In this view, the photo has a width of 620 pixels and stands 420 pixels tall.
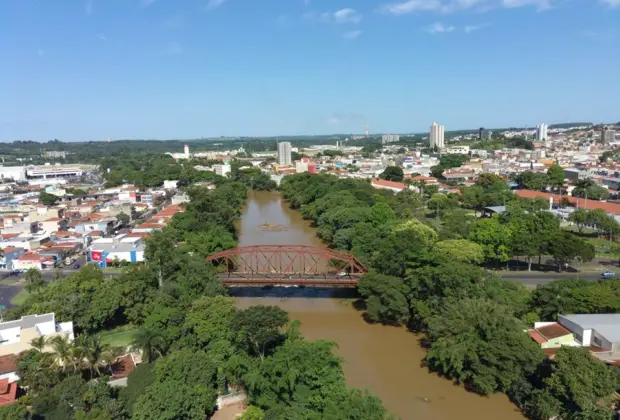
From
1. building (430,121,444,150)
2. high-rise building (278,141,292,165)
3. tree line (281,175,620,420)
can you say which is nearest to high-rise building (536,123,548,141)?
building (430,121,444,150)

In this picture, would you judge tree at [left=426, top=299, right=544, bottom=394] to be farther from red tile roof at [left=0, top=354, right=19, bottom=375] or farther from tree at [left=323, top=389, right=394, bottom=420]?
red tile roof at [left=0, top=354, right=19, bottom=375]

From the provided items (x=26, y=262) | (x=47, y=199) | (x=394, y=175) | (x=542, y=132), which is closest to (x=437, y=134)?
(x=542, y=132)

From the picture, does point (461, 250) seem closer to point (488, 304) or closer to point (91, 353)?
point (488, 304)

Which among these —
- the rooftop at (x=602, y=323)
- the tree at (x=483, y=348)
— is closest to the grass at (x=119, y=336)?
the tree at (x=483, y=348)

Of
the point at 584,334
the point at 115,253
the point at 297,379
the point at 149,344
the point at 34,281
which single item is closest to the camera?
the point at 297,379

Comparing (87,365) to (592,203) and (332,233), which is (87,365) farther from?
(592,203)
